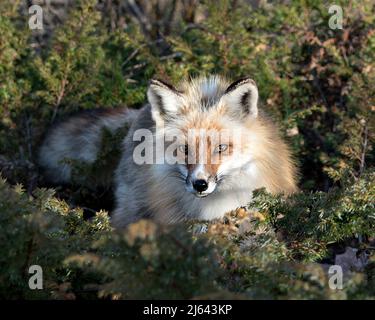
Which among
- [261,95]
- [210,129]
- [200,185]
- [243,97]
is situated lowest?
[200,185]

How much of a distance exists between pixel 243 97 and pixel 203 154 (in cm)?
53

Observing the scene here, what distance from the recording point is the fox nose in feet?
14.3

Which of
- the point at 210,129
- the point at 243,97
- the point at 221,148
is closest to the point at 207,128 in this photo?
the point at 210,129

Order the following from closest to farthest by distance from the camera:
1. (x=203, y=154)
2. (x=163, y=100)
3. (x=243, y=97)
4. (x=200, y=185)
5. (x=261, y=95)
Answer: (x=200, y=185), (x=203, y=154), (x=243, y=97), (x=163, y=100), (x=261, y=95)

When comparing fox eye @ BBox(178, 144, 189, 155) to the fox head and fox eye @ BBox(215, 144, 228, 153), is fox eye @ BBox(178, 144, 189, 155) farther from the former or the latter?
fox eye @ BBox(215, 144, 228, 153)

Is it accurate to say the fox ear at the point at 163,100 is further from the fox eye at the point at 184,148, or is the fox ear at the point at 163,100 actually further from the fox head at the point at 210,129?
the fox eye at the point at 184,148

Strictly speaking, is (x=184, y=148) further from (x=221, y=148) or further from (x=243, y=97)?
(x=243, y=97)

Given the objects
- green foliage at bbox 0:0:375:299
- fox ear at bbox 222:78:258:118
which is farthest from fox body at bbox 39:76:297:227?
green foliage at bbox 0:0:375:299

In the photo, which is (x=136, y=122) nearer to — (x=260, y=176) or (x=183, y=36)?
(x=260, y=176)

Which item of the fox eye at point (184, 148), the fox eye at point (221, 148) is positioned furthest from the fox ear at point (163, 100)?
the fox eye at point (221, 148)

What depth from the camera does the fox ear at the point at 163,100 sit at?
4.69 metres

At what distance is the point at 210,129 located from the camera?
15.4 feet

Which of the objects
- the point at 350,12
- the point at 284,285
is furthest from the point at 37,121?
the point at 284,285

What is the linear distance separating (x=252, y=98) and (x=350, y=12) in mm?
2586
